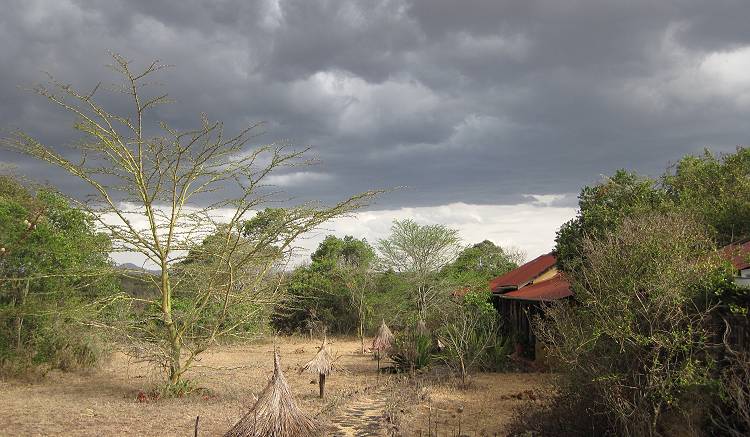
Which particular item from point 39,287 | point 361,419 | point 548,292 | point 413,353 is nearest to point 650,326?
point 361,419

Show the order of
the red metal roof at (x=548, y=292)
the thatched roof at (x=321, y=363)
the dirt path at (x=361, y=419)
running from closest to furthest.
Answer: the dirt path at (x=361, y=419) < the thatched roof at (x=321, y=363) < the red metal roof at (x=548, y=292)

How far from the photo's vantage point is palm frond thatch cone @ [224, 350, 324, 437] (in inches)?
282

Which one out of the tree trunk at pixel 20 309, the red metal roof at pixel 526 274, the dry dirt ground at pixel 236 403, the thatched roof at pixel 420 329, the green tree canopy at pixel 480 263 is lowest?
the dry dirt ground at pixel 236 403

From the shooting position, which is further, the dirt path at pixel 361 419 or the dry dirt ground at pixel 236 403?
the dirt path at pixel 361 419

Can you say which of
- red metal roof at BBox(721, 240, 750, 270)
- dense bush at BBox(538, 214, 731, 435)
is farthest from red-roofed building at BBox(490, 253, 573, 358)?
dense bush at BBox(538, 214, 731, 435)

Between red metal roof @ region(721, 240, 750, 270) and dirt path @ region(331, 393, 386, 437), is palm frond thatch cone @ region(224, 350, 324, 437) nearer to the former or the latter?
dirt path @ region(331, 393, 386, 437)

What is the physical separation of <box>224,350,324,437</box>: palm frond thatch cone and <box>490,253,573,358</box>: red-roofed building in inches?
360

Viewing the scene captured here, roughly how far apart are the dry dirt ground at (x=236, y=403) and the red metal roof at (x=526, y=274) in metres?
6.33

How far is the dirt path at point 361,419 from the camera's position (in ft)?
32.1

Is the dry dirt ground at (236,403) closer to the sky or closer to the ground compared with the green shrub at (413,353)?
closer to the ground

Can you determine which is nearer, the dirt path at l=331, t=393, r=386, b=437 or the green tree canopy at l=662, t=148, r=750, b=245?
the dirt path at l=331, t=393, r=386, b=437


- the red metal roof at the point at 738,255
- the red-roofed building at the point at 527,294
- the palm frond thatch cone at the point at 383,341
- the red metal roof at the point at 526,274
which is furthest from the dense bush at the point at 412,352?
the red metal roof at the point at 738,255

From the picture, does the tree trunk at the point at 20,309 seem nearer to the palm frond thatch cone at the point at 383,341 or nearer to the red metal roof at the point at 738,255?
the palm frond thatch cone at the point at 383,341

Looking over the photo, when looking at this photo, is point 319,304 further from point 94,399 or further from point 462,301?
point 94,399
